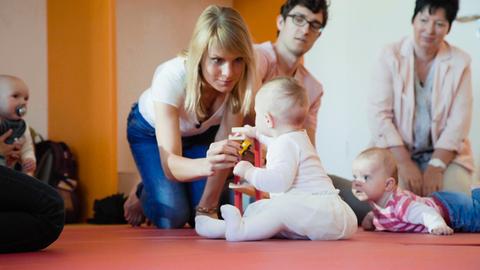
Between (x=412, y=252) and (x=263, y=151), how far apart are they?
762 mm

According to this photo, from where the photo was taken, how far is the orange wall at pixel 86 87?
3.64 metres

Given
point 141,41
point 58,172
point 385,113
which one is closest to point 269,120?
point 385,113

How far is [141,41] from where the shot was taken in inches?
158

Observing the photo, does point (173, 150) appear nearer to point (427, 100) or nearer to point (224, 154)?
point (224, 154)

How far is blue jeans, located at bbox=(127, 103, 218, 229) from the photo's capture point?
2594 mm

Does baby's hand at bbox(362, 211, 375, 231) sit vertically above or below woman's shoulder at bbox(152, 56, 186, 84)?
below

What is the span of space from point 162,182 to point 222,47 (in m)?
0.70

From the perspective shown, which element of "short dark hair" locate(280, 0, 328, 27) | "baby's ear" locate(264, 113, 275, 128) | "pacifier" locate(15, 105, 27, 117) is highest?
"short dark hair" locate(280, 0, 328, 27)

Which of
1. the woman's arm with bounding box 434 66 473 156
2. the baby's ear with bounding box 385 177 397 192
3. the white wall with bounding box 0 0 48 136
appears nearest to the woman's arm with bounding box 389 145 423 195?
the woman's arm with bounding box 434 66 473 156

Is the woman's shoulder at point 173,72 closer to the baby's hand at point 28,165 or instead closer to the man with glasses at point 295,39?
the man with glasses at point 295,39

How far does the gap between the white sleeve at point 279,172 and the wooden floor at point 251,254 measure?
0.14m

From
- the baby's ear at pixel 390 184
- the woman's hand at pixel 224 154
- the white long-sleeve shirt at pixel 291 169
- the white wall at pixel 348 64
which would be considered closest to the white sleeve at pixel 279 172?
the white long-sleeve shirt at pixel 291 169

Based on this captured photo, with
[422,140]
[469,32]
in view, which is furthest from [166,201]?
[469,32]

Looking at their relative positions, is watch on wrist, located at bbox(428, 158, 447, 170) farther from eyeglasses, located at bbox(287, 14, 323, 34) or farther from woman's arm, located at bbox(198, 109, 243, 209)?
Answer: woman's arm, located at bbox(198, 109, 243, 209)
